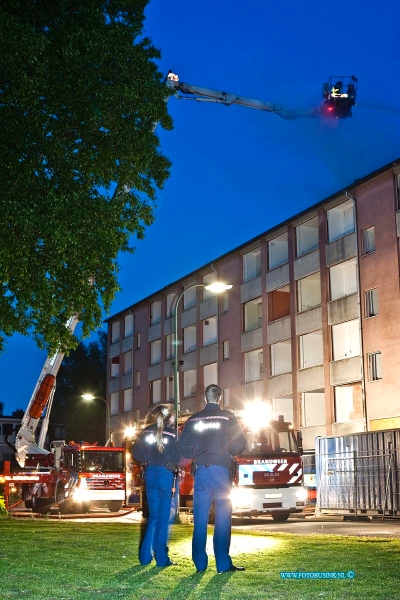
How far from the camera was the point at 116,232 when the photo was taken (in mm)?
16812

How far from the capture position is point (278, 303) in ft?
148

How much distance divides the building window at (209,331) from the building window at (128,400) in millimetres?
13011

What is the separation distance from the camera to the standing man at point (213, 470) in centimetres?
795

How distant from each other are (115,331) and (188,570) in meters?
59.5

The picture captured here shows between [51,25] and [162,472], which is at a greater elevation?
[51,25]

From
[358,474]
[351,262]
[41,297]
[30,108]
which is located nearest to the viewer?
[30,108]

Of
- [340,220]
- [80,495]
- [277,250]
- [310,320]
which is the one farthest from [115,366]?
[80,495]

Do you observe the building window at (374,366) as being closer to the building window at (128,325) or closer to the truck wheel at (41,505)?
the truck wheel at (41,505)

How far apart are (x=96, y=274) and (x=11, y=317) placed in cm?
203

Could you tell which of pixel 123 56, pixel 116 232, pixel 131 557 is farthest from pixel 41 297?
pixel 131 557

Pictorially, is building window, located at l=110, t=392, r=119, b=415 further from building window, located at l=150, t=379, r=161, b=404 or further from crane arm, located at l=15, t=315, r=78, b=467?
crane arm, located at l=15, t=315, r=78, b=467

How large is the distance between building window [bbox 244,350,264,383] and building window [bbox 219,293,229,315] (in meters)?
3.81

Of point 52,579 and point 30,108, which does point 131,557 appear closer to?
point 52,579

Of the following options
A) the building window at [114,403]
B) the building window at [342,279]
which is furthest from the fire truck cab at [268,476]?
the building window at [114,403]
